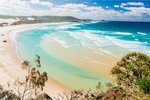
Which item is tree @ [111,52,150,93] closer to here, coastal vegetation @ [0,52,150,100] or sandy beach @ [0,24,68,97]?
coastal vegetation @ [0,52,150,100]

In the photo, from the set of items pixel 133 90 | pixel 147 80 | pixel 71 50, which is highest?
pixel 147 80

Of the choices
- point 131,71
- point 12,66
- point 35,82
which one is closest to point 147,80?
point 131,71

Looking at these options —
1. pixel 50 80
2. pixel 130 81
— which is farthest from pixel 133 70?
pixel 50 80

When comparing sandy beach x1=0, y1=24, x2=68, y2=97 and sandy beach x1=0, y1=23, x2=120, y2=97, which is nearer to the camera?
sandy beach x1=0, y1=24, x2=68, y2=97

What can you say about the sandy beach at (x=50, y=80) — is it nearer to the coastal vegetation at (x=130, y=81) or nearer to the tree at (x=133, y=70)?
the coastal vegetation at (x=130, y=81)

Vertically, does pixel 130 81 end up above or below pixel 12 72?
above

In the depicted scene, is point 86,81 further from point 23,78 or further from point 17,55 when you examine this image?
point 17,55

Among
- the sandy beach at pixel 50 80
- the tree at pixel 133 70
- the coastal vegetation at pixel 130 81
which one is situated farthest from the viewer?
the sandy beach at pixel 50 80

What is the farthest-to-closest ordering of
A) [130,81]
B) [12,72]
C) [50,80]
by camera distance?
[12,72]
[50,80]
[130,81]

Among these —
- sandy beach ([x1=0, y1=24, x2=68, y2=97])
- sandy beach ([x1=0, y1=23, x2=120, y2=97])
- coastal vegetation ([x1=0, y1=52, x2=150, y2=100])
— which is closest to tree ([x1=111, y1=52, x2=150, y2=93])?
coastal vegetation ([x1=0, y1=52, x2=150, y2=100])

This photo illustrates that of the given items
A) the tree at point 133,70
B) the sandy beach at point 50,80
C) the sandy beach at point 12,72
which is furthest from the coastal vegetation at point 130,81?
the sandy beach at point 50,80

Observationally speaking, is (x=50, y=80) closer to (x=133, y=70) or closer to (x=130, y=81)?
(x=130, y=81)
